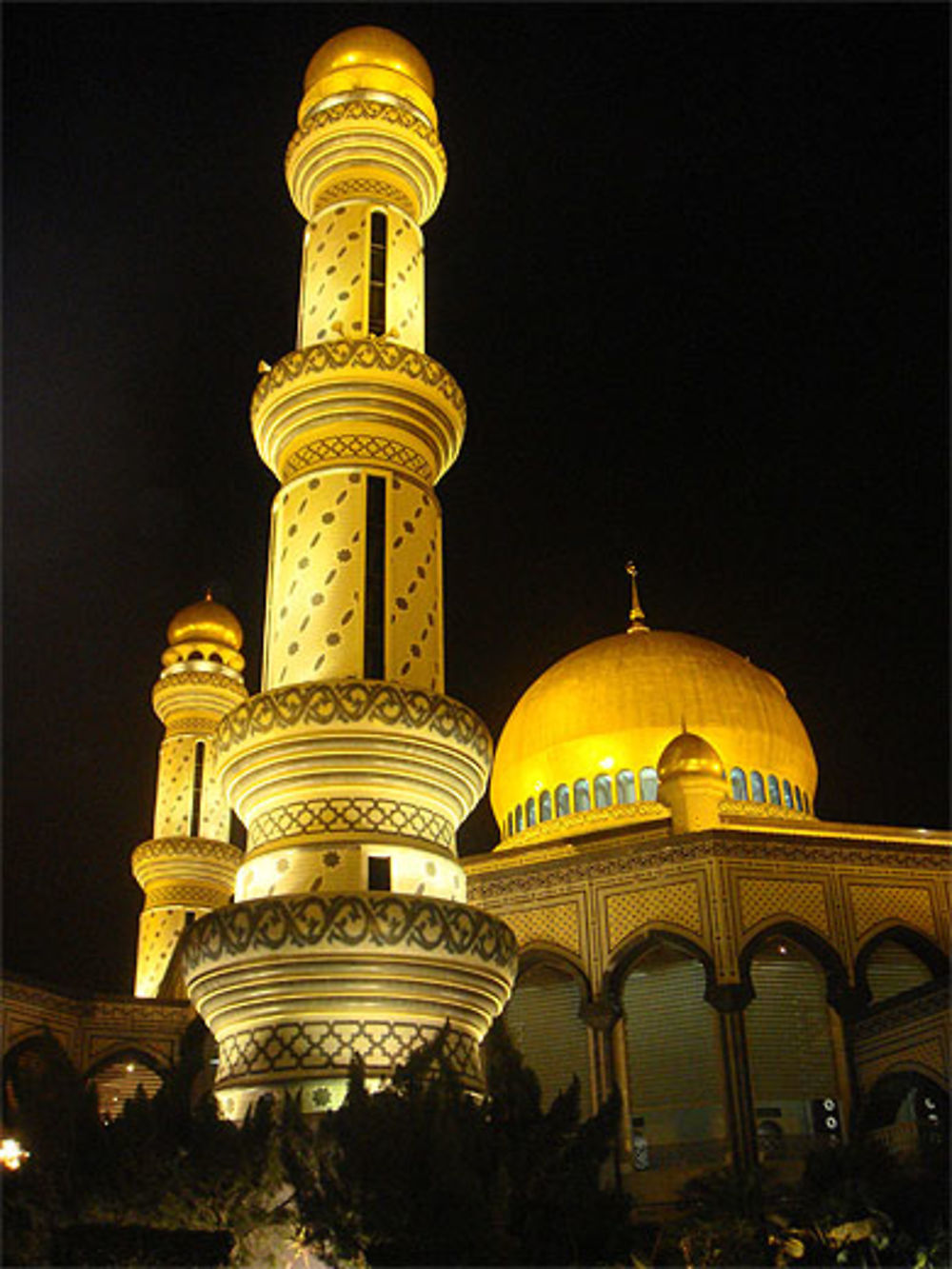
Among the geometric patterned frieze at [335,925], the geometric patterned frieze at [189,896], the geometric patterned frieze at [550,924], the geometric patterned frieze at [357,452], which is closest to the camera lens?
the geometric patterned frieze at [335,925]

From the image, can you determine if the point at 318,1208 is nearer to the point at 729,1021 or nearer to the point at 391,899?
the point at 391,899

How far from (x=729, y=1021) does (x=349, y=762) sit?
847cm

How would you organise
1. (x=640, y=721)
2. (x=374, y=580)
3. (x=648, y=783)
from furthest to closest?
(x=640, y=721), (x=648, y=783), (x=374, y=580)

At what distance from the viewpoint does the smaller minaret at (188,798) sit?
20422mm

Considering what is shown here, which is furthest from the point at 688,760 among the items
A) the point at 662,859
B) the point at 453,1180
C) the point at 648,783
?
the point at 453,1180

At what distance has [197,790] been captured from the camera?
2128 cm

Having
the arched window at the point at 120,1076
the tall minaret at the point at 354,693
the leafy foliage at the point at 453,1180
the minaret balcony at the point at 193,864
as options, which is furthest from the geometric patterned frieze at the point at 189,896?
the leafy foliage at the point at 453,1180

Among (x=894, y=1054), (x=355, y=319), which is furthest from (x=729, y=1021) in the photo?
(x=355, y=319)

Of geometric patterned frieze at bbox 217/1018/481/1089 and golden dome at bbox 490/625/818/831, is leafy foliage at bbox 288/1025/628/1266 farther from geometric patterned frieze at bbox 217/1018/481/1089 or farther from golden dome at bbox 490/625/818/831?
golden dome at bbox 490/625/818/831

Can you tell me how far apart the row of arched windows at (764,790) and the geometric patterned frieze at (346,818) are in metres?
12.6

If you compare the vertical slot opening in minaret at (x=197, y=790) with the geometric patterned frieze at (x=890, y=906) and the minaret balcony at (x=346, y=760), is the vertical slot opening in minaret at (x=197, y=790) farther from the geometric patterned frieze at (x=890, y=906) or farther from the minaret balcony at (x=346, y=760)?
the minaret balcony at (x=346, y=760)

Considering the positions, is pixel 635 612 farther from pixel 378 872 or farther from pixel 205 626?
pixel 378 872

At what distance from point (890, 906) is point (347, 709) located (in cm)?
1092

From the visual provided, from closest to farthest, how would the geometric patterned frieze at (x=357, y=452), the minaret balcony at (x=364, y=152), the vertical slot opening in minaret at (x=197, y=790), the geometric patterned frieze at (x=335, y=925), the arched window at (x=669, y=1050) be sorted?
the geometric patterned frieze at (x=335, y=925), the geometric patterned frieze at (x=357, y=452), the minaret balcony at (x=364, y=152), the arched window at (x=669, y=1050), the vertical slot opening in minaret at (x=197, y=790)
